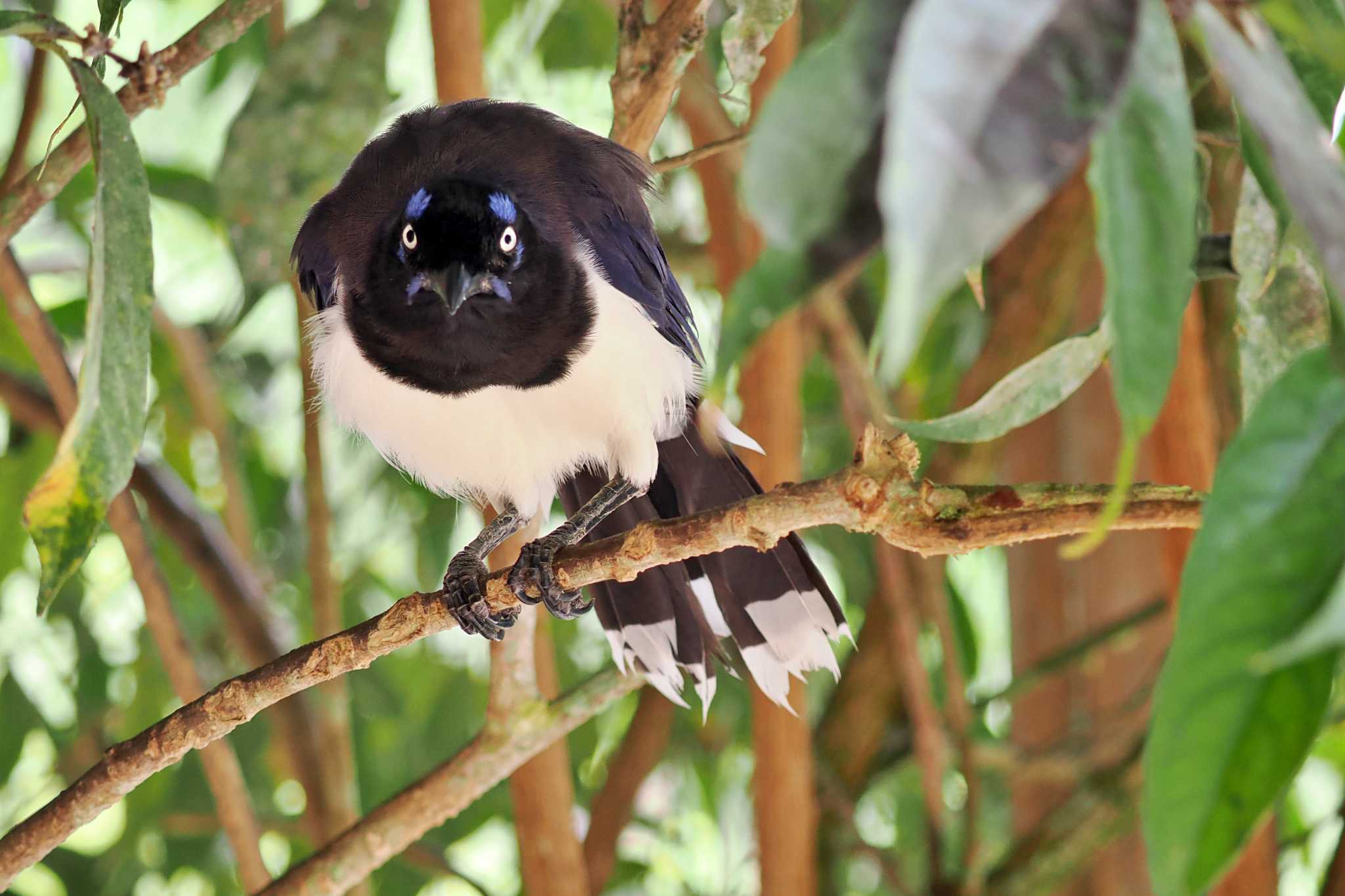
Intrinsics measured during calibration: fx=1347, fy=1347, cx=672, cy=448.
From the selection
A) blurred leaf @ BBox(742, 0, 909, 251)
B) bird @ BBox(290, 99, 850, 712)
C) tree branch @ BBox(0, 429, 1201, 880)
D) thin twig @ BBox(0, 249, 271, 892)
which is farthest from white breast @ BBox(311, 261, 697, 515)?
blurred leaf @ BBox(742, 0, 909, 251)

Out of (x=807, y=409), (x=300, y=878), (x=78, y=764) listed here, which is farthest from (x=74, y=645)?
(x=807, y=409)

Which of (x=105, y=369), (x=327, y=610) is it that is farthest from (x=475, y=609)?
(x=105, y=369)

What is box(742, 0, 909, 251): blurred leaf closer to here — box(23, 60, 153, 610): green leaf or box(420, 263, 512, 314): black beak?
box(23, 60, 153, 610): green leaf

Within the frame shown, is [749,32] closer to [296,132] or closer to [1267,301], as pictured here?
[1267,301]

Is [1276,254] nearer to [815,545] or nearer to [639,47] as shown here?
[639,47]

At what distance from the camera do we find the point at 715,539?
1.12 m

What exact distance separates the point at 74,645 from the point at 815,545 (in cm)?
159

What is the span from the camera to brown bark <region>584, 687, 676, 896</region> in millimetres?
2490

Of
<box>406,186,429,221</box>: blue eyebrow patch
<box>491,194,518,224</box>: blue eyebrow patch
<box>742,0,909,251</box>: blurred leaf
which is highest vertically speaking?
<box>406,186,429,221</box>: blue eyebrow patch

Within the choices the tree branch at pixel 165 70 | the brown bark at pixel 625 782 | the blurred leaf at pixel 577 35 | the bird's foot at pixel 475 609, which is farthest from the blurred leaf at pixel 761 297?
the blurred leaf at pixel 577 35

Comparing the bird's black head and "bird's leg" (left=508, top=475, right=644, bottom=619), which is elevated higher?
the bird's black head

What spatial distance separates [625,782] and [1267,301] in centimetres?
182

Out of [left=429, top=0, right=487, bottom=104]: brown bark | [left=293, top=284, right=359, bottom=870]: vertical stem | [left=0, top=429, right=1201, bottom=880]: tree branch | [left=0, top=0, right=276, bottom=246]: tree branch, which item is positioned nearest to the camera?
[left=0, top=429, right=1201, bottom=880]: tree branch

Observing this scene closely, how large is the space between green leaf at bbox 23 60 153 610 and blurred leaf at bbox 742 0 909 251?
0.43 m
